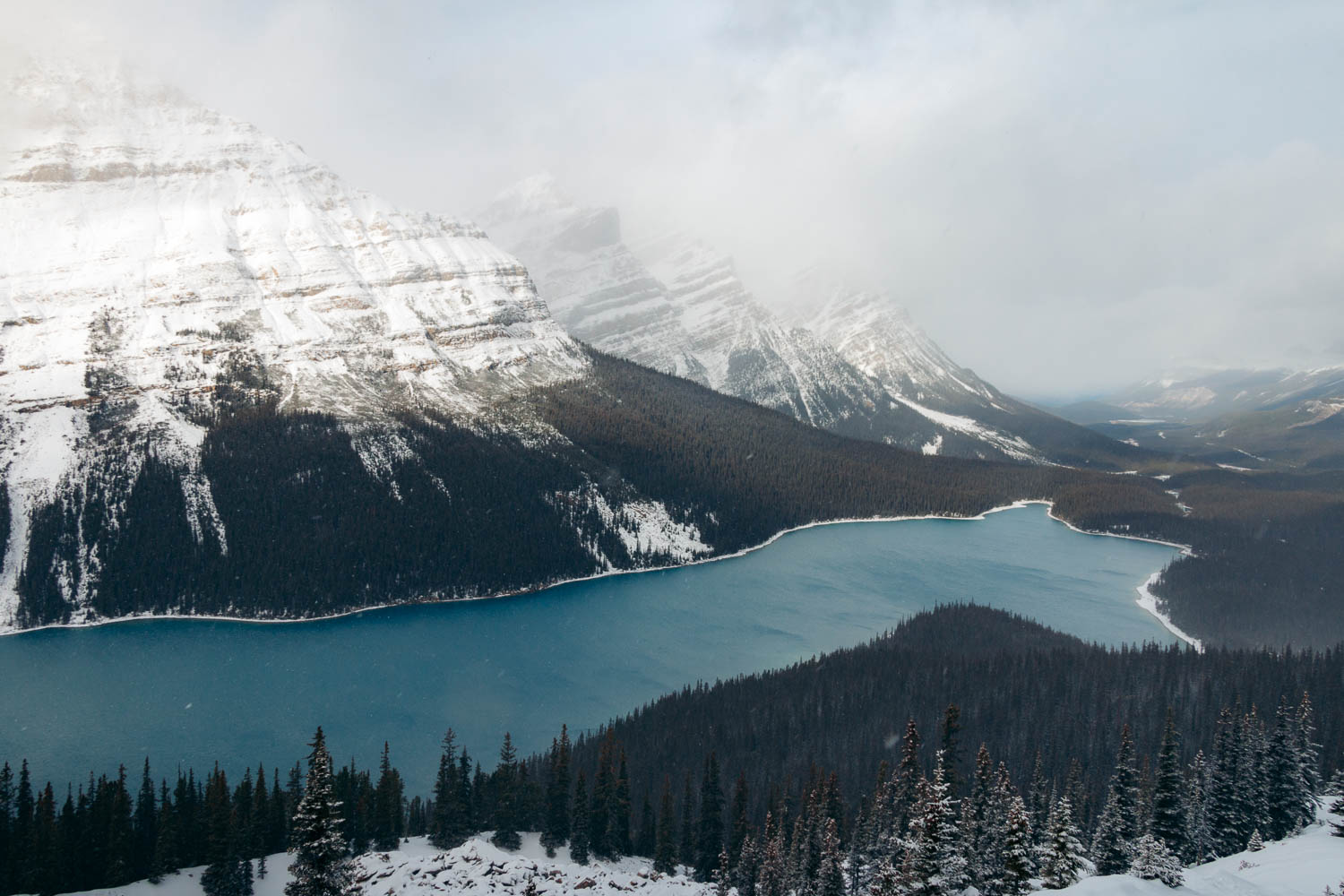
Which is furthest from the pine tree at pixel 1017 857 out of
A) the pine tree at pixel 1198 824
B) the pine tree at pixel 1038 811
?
the pine tree at pixel 1198 824

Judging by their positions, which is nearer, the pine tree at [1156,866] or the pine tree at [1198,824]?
the pine tree at [1156,866]

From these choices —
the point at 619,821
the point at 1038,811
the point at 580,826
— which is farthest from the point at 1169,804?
the point at 580,826

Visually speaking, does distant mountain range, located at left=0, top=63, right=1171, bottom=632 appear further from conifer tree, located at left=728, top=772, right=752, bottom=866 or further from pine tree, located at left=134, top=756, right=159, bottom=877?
conifer tree, located at left=728, top=772, right=752, bottom=866

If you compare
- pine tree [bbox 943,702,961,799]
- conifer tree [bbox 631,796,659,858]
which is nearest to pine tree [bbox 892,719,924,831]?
pine tree [bbox 943,702,961,799]

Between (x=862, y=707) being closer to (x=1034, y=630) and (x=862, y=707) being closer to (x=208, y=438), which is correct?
(x=1034, y=630)

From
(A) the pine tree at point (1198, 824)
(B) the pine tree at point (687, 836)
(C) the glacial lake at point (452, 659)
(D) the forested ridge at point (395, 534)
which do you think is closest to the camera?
(A) the pine tree at point (1198, 824)

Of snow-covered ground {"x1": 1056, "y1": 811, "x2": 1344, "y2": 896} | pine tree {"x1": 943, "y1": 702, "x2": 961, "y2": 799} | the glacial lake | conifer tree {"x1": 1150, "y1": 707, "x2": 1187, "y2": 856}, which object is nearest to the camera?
snow-covered ground {"x1": 1056, "y1": 811, "x2": 1344, "y2": 896}

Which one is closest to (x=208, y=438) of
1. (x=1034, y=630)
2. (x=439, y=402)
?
(x=439, y=402)

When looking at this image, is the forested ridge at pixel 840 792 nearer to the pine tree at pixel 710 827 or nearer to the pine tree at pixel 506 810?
the pine tree at pixel 710 827
